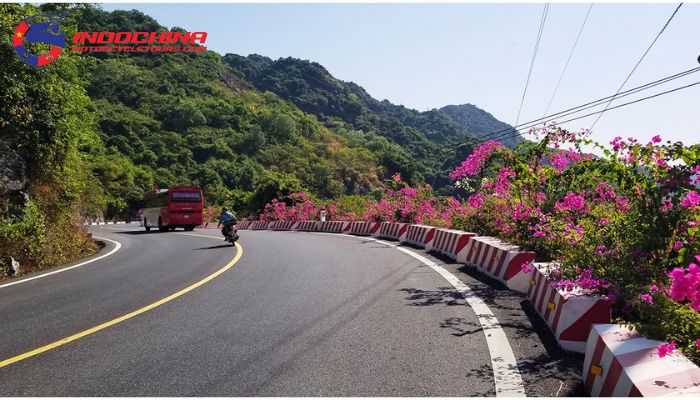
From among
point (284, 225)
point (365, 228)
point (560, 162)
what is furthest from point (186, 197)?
point (560, 162)

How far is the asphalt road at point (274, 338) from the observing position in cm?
402

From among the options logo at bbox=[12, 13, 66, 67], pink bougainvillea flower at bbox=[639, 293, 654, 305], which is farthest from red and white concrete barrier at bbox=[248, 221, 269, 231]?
pink bougainvillea flower at bbox=[639, 293, 654, 305]

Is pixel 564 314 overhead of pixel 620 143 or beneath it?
beneath

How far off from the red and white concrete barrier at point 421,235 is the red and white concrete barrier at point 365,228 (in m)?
4.18

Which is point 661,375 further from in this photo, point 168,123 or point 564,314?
point 168,123

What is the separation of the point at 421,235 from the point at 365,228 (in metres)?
7.26

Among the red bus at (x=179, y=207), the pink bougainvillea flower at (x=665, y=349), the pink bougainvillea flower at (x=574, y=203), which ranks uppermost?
the pink bougainvillea flower at (x=574, y=203)

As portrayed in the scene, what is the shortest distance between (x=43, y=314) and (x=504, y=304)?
6171 millimetres

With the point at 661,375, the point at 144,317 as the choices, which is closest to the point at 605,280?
the point at 661,375

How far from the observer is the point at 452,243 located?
511 inches

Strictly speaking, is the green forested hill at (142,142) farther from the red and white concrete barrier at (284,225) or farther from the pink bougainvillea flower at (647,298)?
the pink bougainvillea flower at (647,298)

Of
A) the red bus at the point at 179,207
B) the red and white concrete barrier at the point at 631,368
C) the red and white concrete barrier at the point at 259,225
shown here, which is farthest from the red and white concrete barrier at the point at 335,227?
the red and white concrete barrier at the point at 631,368

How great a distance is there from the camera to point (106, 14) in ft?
490

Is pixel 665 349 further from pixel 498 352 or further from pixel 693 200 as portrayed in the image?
pixel 693 200
